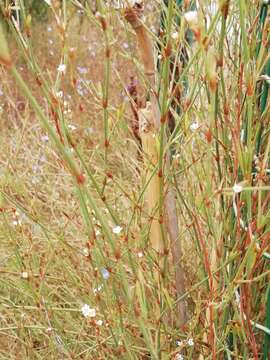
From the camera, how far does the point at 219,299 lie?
4.69 ft

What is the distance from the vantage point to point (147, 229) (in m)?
1.44

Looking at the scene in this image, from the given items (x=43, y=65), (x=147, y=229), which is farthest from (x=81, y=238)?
(x=43, y=65)

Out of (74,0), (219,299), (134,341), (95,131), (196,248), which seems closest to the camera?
(74,0)

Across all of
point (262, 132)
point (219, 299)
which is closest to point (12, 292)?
point (219, 299)

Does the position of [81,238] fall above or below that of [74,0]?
below

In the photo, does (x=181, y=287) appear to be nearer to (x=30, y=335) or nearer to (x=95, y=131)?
(x=30, y=335)

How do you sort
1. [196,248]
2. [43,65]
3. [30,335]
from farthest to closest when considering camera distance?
[43,65], [30,335], [196,248]

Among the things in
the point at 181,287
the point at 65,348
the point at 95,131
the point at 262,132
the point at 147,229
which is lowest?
the point at 95,131

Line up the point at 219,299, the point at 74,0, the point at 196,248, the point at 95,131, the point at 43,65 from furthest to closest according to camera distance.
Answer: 1. the point at 43,65
2. the point at 95,131
3. the point at 196,248
4. the point at 219,299
5. the point at 74,0

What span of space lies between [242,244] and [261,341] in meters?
0.35

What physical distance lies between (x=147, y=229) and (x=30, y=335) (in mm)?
603

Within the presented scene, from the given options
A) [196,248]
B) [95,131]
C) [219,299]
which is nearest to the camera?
[219,299]

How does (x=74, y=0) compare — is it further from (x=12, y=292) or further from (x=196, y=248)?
(x=12, y=292)

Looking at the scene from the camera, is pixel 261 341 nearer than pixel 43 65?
Yes
